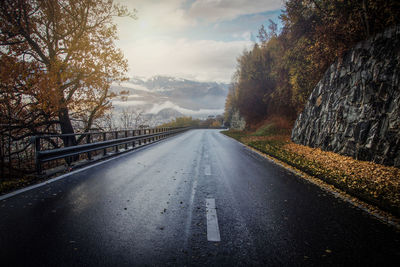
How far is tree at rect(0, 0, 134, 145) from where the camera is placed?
11.4 metres

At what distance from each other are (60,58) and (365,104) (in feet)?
52.8

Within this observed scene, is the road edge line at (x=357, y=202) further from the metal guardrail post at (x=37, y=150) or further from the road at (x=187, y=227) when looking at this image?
the metal guardrail post at (x=37, y=150)

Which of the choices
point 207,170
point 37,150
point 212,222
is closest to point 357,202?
point 212,222

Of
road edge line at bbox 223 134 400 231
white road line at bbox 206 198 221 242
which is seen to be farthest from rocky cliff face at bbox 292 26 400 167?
white road line at bbox 206 198 221 242

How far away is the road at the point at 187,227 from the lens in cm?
259

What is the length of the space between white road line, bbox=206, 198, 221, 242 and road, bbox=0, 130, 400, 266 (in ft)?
0.05

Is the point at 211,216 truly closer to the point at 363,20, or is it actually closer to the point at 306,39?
the point at 363,20

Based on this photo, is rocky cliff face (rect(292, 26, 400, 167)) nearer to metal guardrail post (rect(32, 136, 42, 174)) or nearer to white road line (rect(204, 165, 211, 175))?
white road line (rect(204, 165, 211, 175))

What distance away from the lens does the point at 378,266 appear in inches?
95.4

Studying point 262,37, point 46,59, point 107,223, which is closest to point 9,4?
point 46,59

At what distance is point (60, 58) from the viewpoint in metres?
13.2

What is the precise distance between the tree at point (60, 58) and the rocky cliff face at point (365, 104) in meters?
13.5

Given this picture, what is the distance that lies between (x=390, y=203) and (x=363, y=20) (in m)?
10.6

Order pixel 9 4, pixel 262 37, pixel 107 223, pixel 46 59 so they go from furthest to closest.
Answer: pixel 262 37 < pixel 46 59 < pixel 9 4 < pixel 107 223
